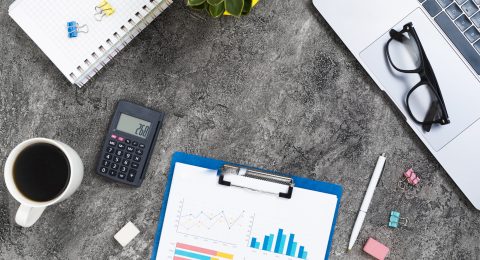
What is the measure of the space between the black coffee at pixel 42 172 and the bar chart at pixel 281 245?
0.36m

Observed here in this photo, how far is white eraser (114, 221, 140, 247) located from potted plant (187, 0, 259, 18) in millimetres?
414

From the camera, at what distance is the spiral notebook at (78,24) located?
0.92m

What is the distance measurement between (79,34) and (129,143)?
21cm

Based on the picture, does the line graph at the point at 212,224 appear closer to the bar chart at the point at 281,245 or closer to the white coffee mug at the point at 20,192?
the bar chart at the point at 281,245

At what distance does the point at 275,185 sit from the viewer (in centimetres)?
97

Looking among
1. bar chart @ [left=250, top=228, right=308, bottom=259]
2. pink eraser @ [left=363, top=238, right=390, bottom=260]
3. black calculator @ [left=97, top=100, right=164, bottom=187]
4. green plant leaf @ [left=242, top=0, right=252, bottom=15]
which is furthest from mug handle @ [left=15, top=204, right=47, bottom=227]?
pink eraser @ [left=363, top=238, right=390, bottom=260]

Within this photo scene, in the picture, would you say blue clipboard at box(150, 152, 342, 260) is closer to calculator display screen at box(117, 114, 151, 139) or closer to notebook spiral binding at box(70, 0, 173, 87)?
calculator display screen at box(117, 114, 151, 139)

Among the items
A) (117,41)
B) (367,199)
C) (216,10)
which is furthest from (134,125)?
(367,199)

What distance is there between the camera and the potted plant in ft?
2.79

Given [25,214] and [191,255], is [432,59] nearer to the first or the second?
[191,255]

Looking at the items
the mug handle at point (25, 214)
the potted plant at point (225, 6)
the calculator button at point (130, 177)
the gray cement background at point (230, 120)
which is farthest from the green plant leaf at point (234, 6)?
the mug handle at point (25, 214)

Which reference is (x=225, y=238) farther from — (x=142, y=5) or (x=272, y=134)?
(x=142, y=5)

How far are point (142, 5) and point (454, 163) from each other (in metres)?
0.63

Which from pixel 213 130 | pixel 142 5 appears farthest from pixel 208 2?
pixel 213 130
